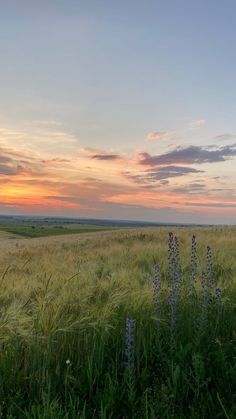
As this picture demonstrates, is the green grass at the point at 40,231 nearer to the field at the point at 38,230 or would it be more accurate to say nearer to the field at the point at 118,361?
the field at the point at 38,230

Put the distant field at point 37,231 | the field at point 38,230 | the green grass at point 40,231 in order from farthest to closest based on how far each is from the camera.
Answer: the green grass at point 40,231 → the distant field at point 37,231 → the field at point 38,230

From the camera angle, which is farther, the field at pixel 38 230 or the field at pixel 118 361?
the field at pixel 38 230

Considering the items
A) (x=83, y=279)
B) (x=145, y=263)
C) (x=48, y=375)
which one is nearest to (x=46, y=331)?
(x=48, y=375)

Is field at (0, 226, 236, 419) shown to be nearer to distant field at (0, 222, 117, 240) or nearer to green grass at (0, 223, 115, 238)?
distant field at (0, 222, 117, 240)

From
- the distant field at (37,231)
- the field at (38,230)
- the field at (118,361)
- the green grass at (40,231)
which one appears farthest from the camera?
the green grass at (40,231)

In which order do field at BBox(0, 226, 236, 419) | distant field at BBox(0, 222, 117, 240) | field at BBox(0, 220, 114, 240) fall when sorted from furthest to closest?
1. distant field at BBox(0, 222, 117, 240)
2. field at BBox(0, 220, 114, 240)
3. field at BBox(0, 226, 236, 419)

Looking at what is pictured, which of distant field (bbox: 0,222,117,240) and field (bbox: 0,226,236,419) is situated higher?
field (bbox: 0,226,236,419)

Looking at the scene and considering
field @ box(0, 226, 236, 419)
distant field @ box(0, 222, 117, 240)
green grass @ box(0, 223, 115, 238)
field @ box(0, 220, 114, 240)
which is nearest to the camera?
field @ box(0, 226, 236, 419)

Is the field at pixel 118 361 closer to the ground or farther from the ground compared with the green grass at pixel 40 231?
farther from the ground

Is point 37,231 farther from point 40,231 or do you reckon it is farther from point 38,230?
point 38,230

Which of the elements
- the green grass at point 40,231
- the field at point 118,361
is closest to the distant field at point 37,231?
the green grass at point 40,231

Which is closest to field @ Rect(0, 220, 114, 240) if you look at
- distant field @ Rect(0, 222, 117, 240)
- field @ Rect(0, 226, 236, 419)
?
distant field @ Rect(0, 222, 117, 240)

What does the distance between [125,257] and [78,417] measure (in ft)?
27.0

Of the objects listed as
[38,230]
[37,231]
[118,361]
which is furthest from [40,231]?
[118,361]
